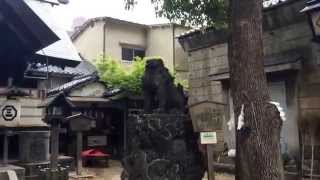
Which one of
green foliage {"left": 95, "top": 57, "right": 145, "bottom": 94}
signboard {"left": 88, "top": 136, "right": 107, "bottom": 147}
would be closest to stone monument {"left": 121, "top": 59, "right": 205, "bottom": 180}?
green foliage {"left": 95, "top": 57, "right": 145, "bottom": 94}

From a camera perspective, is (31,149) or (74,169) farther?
(74,169)

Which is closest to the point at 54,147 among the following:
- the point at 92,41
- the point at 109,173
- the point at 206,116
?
the point at 109,173

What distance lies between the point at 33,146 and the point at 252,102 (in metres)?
7.99

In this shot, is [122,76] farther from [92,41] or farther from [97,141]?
[92,41]

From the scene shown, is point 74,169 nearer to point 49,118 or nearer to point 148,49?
point 49,118

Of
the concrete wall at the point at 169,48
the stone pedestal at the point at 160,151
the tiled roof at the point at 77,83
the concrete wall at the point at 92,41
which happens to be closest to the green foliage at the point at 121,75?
the tiled roof at the point at 77,83

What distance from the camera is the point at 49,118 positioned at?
42.9 ft

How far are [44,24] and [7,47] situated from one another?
64.8 inches

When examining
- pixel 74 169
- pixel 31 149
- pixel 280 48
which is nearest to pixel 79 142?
pixel 74 169

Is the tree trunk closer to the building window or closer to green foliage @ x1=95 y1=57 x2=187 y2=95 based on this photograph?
green foliage @ x1=95 y1=57 x2=187 y2=95

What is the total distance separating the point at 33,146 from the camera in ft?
40.9

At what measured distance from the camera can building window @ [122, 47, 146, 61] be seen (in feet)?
90.9

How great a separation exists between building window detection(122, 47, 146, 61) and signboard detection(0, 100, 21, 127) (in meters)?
17.6

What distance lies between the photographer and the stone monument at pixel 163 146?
9.12 metres
